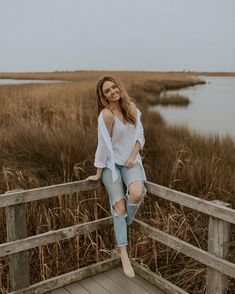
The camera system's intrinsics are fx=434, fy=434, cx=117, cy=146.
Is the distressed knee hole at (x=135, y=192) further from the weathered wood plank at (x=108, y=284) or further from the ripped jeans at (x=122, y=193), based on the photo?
the weathered wood plank at (x=108, y=284)

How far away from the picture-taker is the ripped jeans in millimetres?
3018

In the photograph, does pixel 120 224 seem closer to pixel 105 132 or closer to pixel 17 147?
pixel 105 132

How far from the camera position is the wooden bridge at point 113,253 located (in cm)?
253

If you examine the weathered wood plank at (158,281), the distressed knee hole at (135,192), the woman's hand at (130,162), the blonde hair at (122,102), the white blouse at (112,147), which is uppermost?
the blonde hair at (122,102)

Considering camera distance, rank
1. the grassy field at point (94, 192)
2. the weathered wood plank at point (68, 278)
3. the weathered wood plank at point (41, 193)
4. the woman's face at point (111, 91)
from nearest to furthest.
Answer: the weathered wood plank at point (41, 193) < the weathered wood plank at point (68, 278) < the woman's face at point (111, 91) < the grassy field at point (94, 192)

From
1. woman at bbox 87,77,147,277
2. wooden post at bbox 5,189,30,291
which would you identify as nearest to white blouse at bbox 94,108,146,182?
woman at bbox 87,77,147,277

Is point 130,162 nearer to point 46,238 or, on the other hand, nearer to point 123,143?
point 123,143

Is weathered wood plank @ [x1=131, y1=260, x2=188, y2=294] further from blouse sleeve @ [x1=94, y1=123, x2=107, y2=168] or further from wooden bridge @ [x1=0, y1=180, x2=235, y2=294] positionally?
blouse sleeve @ [x1=94, y1=123, x2=107, y2=168]

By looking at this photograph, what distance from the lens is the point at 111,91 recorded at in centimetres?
310

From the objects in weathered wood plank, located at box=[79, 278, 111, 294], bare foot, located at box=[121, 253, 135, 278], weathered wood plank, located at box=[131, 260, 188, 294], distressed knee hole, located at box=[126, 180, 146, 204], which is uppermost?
distressed knee hole, located at box=[126, 180, 146, 204]

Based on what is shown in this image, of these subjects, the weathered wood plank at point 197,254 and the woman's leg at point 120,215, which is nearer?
the weathered wood plank at point 197,254

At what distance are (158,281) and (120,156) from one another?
3.01 ft

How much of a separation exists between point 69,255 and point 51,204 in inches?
23.6

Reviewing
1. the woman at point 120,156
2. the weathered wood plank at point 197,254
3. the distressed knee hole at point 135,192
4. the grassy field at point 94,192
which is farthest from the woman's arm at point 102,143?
the grassy field at point 94,192
